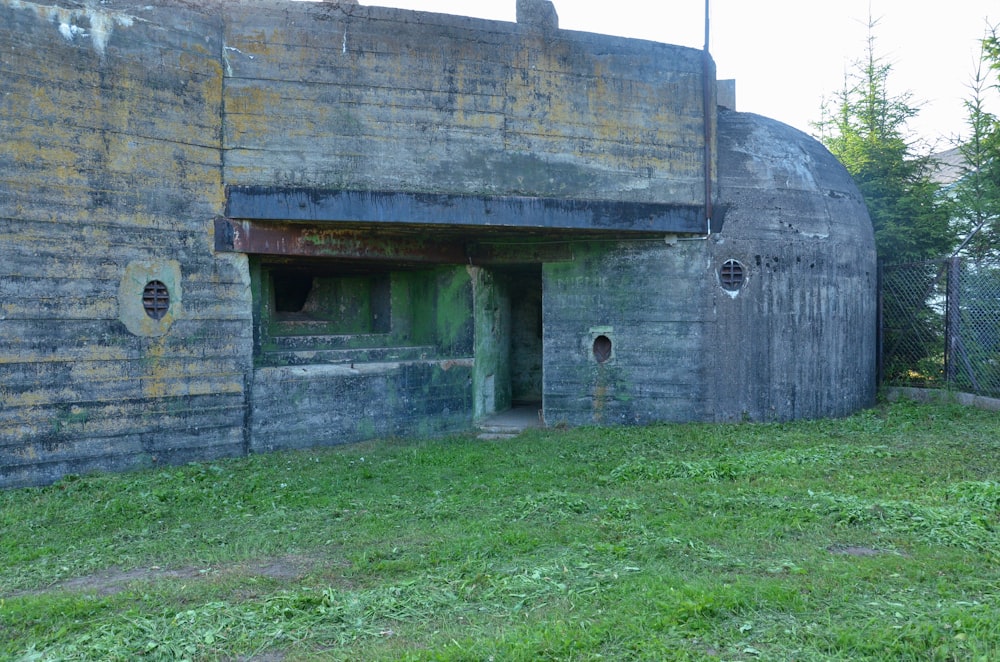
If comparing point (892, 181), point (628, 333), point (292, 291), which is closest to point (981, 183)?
point (892, 181)

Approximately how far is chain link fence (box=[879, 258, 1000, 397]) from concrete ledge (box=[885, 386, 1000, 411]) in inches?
6.3

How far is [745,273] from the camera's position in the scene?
9750 mm

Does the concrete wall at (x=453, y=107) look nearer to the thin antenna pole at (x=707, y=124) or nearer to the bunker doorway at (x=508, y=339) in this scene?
the thin antenna pole at (x=707, y=124)

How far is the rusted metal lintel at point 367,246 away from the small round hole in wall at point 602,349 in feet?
3.94

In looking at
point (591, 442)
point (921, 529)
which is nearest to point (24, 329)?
point (591, 442)

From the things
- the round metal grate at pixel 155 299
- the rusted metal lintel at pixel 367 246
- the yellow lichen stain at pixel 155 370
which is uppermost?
the rusted metal lintel at pixel 367 246

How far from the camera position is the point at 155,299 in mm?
7457

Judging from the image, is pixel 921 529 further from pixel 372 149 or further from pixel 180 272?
pixel 180 272

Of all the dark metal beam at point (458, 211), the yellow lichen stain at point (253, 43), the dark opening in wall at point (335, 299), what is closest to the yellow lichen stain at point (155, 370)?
the dark metal beam at point (458, 211)

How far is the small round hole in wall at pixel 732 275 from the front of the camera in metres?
9.73

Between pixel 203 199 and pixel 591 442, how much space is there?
5.12 m

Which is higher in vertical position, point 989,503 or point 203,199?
point 203,199

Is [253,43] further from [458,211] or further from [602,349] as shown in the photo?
[602,349]

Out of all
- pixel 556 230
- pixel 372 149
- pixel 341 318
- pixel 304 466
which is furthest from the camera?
pixel 341 318
